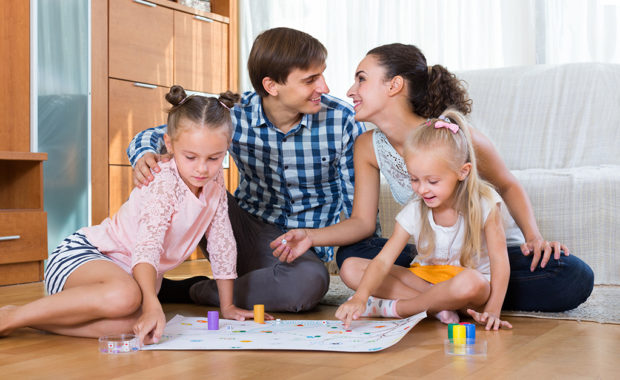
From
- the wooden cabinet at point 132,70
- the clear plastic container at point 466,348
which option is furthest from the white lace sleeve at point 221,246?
the wooden cabinet at point 132,70

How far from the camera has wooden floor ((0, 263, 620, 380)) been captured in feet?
3.65

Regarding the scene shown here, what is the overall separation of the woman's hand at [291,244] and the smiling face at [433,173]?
320 millimetres

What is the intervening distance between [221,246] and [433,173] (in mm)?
536

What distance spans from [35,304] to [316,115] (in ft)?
3.10

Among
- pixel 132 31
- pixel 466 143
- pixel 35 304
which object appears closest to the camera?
pixel 35 304

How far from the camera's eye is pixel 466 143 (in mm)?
1602

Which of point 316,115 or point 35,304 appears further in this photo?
point 316,115

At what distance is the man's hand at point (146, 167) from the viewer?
157cm

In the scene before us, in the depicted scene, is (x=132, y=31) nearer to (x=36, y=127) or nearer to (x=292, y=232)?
(x=36, y=127)

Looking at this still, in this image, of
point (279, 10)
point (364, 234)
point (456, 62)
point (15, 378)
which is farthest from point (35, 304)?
point (279, 10)

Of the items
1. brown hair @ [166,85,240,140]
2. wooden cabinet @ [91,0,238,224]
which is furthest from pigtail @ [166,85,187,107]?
wooden cabinet @ [91,0,238,224]

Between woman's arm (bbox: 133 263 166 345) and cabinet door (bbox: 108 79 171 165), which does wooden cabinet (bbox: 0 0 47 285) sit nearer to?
cabinet door (bbox: 108 79 171 165)

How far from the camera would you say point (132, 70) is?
3.35m

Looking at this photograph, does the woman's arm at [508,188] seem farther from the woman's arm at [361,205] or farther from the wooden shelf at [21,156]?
the wooden shelf at [21,156]
